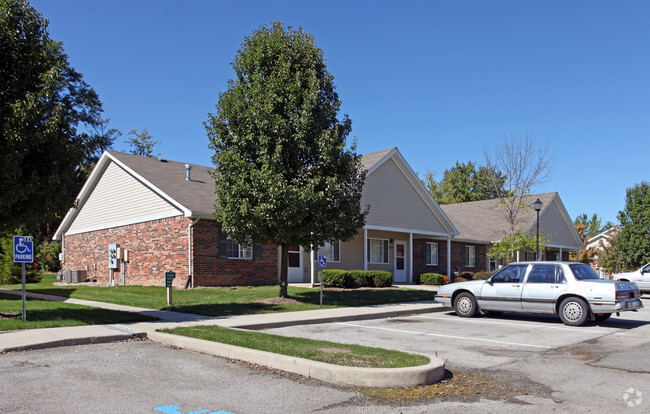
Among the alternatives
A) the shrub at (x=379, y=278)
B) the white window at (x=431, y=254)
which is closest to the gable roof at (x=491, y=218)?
the white window at (x=431, y=254)

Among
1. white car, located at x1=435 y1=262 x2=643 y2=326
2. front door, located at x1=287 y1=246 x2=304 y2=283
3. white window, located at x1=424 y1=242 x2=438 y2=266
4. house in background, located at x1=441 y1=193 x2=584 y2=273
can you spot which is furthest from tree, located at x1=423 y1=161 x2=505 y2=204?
white car, located at x1=435 y1=262 x2=643 y2=326

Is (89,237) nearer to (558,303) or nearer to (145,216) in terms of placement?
(145,216)

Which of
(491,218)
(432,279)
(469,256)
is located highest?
(491,218)

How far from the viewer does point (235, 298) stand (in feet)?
57.8

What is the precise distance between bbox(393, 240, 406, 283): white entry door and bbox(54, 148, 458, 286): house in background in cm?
6

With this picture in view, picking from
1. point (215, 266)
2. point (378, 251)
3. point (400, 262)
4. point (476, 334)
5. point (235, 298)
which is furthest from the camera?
point (400, 262)

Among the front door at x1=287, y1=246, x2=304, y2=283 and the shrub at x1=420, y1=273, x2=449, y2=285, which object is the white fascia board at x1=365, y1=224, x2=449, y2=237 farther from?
the front door at x1=287, y1=246, x2=304, y2=283

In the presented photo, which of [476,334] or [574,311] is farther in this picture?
[574,311]

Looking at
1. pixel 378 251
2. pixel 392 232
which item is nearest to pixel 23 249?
pixel 378 251

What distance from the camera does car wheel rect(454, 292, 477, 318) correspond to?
15.0 metres

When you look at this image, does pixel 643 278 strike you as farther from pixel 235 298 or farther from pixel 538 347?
pixel 235 298

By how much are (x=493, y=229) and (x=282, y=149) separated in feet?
82.1

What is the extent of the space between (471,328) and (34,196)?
1045 cm

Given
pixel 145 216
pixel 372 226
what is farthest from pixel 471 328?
pixel 145 216
